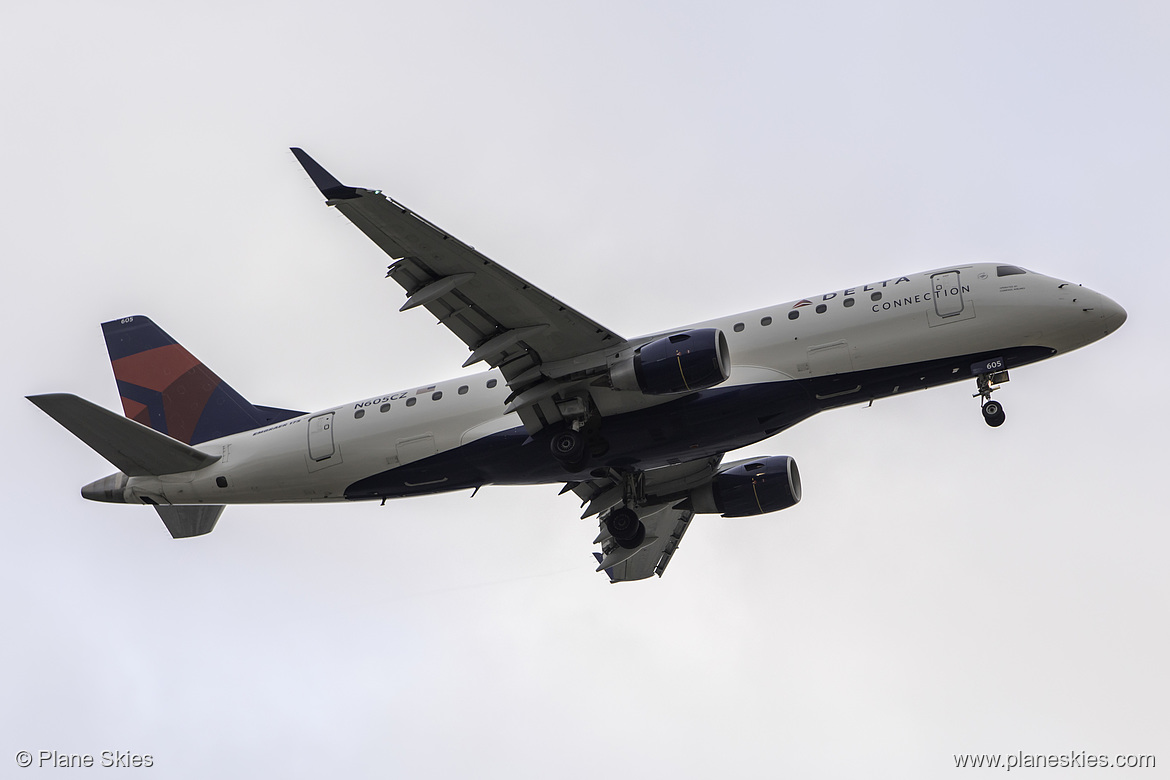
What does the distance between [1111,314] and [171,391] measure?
87.2ft

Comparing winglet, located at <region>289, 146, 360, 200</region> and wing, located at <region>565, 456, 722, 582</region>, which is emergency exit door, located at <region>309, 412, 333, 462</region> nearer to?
wing, located at <region>565, 456, 722, 582</region>

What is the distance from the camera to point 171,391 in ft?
119

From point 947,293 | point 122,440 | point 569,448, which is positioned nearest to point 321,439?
point 122,440

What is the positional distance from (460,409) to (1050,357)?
1495cm

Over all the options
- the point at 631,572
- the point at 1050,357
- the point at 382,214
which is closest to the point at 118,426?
the point at 382,214

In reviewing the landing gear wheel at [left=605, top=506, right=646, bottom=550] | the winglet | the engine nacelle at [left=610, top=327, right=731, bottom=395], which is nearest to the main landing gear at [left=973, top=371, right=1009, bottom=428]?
the engine nacelle at [left=610, top=327, right=731, bottom=395]

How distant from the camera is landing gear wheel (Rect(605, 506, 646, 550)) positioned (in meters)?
34.9

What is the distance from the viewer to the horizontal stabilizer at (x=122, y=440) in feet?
96.6

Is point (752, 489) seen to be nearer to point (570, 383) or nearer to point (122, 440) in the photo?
point (570, 383)

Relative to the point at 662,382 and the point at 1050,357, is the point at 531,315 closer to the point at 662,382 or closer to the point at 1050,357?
the point at 662,382

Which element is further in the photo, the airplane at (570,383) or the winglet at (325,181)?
the airplane at (570,383)

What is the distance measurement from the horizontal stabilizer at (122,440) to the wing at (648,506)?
10890 millimetres

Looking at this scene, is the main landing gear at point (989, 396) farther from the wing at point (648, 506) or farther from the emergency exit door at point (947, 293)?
the wing at point (648, 506)

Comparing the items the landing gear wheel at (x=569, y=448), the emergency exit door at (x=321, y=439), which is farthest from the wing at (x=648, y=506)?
the emergency exit door at (x=321, y=439)
